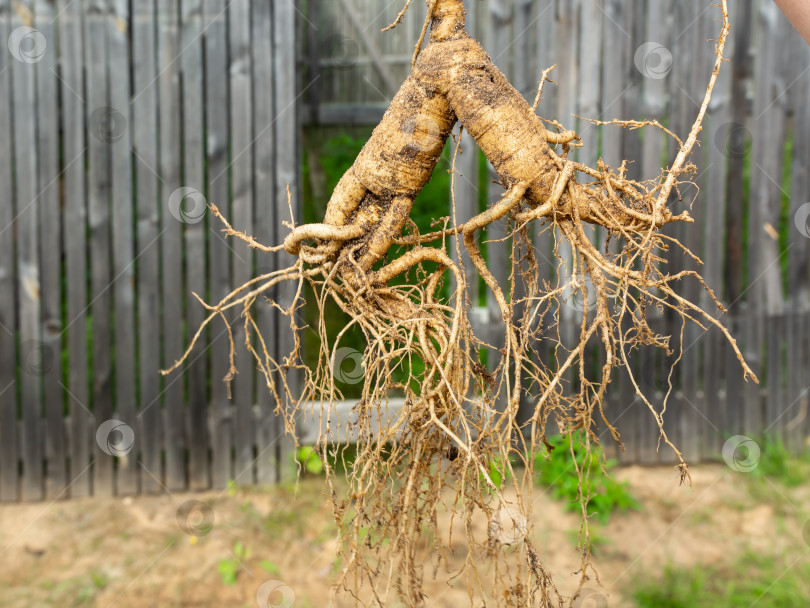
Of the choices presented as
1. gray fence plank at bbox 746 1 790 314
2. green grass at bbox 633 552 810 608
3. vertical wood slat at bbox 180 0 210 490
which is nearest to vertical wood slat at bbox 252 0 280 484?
vertical wood slat at bbox 180 0 210 490

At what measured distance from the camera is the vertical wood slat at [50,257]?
9.86 feet

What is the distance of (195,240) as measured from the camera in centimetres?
311

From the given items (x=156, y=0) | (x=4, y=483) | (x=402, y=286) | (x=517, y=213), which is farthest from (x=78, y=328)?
(x=517, y=213)

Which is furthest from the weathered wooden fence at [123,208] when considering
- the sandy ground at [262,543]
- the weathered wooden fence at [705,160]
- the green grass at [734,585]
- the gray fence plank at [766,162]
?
the gray fence plank at [766,162]

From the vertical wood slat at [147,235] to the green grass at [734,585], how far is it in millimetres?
2106

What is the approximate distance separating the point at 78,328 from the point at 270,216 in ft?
3.15

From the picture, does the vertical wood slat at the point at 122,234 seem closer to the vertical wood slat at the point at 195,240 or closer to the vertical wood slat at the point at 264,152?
the vertical wood slat at the point at 195,240

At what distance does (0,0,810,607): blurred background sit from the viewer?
2.97m

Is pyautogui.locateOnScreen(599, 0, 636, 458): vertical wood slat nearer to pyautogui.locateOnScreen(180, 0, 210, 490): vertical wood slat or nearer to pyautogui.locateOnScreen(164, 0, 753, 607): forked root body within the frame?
pyautogui.locateOnScreen(164, 0, 753, 607): forked root body

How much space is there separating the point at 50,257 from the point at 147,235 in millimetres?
426

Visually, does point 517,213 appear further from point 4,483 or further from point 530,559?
point 4,483

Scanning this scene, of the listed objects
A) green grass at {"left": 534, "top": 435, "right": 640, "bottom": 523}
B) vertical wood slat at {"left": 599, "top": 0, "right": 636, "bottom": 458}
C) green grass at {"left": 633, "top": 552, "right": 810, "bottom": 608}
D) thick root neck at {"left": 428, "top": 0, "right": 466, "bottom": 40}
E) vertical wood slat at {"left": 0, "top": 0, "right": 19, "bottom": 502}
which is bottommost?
green grass at {"left": 633, "top": 552, "right": 810, "bottom": 608}

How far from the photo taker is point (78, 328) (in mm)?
3090

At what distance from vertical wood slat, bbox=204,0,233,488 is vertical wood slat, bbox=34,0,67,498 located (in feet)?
Answer: 2.09
